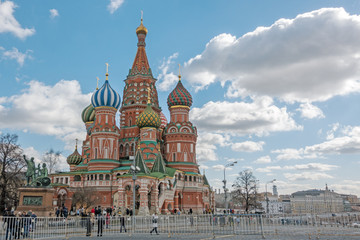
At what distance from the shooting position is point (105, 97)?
51188 millimetres

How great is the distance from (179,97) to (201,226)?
37237mm

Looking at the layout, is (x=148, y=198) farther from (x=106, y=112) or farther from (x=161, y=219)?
(x=161, y=219)

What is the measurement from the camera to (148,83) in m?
58.6

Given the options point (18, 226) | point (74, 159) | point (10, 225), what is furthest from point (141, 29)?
point (10, 225)

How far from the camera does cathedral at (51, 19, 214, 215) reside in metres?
42.8

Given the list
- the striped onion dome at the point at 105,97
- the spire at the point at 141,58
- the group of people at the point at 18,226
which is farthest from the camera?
the spire at the point at 141,58

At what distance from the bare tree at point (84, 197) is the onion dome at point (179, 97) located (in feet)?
64.3

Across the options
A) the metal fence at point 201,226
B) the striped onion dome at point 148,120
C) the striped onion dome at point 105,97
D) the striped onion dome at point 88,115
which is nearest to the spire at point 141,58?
the striped onion dome at point 105,97

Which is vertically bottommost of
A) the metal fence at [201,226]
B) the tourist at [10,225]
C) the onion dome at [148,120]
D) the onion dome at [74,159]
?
the metal fence at [201,226]

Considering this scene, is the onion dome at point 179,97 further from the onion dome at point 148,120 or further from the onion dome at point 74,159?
the onion dome at point 74,159

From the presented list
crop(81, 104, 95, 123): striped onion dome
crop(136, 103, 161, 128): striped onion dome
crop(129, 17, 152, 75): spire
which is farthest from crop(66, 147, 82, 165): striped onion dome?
crop(129, 17, 152, 75): spire

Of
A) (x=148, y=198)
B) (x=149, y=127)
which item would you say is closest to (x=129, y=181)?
(x=148, y=198)

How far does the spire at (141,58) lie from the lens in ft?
195

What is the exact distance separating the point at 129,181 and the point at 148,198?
14.8ft
